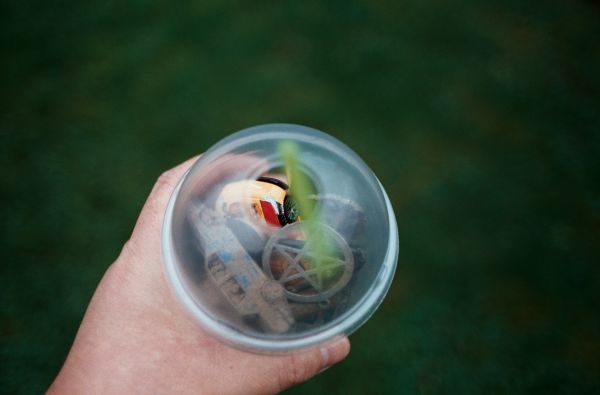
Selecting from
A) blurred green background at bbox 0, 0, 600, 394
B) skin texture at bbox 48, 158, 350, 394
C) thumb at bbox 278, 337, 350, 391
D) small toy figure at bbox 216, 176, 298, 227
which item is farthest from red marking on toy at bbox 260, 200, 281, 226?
blurred green background at bbox 0, 0, 600, 394

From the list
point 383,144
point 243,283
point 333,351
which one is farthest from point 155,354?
point 383,144

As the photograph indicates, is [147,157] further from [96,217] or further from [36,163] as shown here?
[36,163]

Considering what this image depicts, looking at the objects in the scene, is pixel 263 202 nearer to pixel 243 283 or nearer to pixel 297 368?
pixel 243 283

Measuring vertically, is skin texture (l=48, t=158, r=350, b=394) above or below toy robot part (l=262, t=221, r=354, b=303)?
below

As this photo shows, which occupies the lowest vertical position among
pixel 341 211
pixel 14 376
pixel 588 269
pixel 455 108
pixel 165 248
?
pixel 14 376

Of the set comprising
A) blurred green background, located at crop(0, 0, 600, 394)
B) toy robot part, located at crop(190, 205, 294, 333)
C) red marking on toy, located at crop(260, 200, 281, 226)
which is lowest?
blurred green background, located at crop(0, 0, 600, 394)

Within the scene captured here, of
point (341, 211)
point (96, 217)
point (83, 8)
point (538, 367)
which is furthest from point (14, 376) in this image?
point (538, 367)

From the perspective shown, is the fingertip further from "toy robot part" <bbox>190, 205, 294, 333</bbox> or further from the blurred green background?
the blurred green background

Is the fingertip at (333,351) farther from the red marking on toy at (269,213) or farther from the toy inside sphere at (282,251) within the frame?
the red marking on toy at (269,213)
